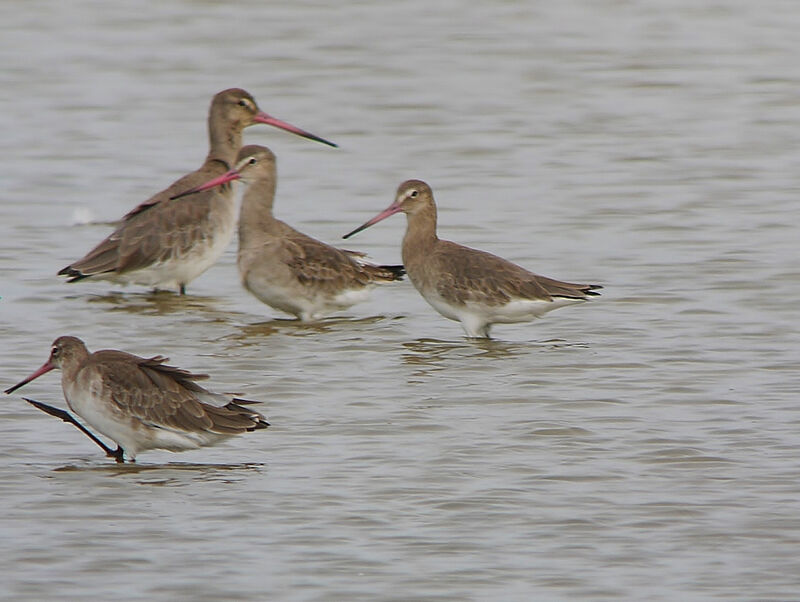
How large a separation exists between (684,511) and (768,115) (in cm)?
984

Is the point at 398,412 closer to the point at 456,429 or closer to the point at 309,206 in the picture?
the point at 456,429

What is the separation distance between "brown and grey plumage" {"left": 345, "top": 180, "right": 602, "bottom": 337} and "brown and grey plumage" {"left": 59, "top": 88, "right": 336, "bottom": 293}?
1.56 m

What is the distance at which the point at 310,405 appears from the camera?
9.27 meters

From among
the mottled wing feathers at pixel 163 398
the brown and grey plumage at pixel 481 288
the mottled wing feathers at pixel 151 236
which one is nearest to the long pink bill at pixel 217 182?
the mottled wing feathers at pixel 151 236

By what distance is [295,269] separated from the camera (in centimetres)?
1130

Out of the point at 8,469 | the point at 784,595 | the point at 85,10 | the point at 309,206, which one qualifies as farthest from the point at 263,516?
the point at 85,10

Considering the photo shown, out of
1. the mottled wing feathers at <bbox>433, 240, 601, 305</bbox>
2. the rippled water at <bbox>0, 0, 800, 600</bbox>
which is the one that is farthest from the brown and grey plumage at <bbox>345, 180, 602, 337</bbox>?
the rippled water at <bbox>0, 0, 800, 600</bbox>

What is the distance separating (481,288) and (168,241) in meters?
2.36

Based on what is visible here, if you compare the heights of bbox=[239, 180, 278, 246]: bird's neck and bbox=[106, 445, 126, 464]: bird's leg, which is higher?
bbox=[239, 180, 278, 246]: bird's neck

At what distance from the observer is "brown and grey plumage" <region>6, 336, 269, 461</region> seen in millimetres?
8297

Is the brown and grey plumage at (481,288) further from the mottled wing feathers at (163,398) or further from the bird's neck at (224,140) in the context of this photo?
the mottled wing feathers at (163,398)

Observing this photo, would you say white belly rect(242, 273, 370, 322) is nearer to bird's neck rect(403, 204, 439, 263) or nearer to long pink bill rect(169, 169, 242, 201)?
bird's neck rect(403, 204, 439, 263)

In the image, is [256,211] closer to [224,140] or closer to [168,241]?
[168,241]

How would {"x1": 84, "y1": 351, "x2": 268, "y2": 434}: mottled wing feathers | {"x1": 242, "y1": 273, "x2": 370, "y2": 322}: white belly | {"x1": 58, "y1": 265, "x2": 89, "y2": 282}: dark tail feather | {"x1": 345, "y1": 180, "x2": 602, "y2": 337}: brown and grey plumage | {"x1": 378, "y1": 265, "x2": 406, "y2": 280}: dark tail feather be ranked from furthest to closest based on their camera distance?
1. {"x1": 58, "y1": 265, "x2": 89, "y2": 282}: dark tail feather
2. {"x1": 378, "y1": 265, "x2": 406, "y2": 280}: dark tail feather
3. {"x1": 242, "y1": 273, "x2": 370, "y2": 322}: white belly
4. {"x1": 345, "y1": 180, "x2": 602, "y2": 337}: brown and grey plumage
5. {"x1": 84, "y1": 351, "x2": 268, "y2": 434}: mottled wing feathers
